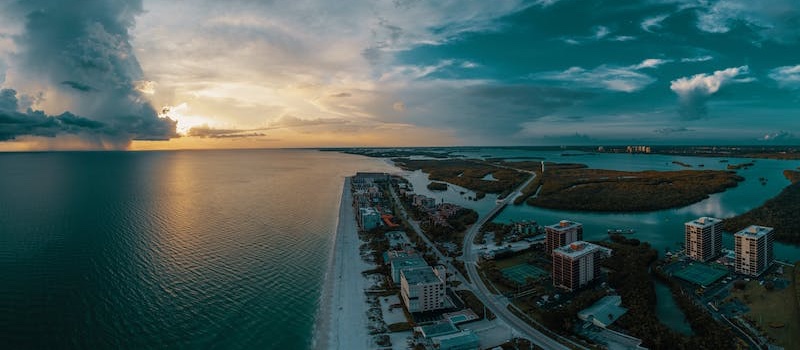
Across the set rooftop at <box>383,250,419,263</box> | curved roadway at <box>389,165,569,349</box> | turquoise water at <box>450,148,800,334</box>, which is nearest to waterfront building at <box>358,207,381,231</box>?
curved roadway at <box>389,165,569,349</box>

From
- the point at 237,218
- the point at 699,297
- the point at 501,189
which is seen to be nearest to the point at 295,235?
the point at 237,218

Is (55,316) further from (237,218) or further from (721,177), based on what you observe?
(721,177)

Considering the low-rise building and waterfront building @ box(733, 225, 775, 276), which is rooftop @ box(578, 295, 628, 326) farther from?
waterfront building @ box(733, 225, 775, 276)

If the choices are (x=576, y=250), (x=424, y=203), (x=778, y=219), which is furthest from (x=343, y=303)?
(x=778, y=219)

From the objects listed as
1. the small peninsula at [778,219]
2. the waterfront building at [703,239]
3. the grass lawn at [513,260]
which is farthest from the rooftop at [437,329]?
the small peninsula at [778,219]

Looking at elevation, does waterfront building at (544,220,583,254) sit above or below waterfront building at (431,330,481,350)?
above

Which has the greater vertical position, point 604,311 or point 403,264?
point 403,264

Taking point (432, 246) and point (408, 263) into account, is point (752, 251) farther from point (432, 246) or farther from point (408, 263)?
point (408, 263)
